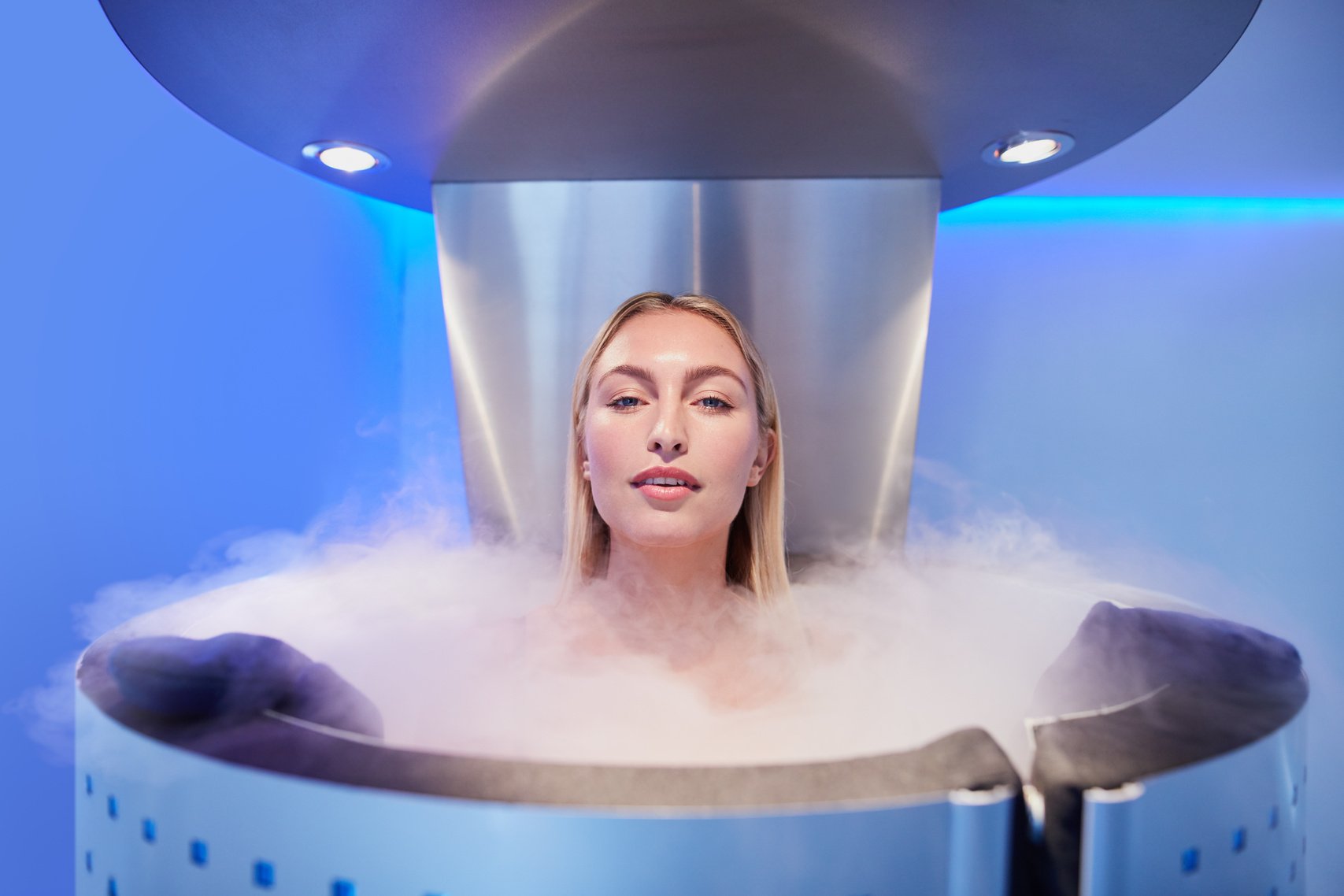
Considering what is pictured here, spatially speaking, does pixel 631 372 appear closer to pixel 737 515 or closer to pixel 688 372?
pixel 688 372

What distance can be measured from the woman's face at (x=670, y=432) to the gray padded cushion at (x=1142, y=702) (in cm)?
36

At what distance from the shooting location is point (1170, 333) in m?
1.79

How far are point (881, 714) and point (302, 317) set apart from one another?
1258mm

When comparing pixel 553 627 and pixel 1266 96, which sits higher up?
pixel 1266 96

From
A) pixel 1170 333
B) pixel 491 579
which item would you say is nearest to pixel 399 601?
pixel 491 579

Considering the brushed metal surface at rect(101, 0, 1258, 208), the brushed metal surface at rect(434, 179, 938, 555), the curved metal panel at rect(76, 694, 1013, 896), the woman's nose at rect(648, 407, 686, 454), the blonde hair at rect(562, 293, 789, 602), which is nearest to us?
the curved metal panel at rect(76, 694, 1013, 896)

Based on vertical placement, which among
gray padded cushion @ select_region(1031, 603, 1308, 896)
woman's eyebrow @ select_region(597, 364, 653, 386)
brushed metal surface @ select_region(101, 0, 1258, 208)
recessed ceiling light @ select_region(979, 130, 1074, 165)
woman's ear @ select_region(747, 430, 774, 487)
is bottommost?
gray padded cushion @ select_region(1031, 603, 1308, 896)

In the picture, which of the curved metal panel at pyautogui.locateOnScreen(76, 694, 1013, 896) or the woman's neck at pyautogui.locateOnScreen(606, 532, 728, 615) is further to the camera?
the woman's neck at pyautogui.locateOnScreen(606, 532, 728, 615)

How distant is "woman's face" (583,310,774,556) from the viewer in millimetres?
865

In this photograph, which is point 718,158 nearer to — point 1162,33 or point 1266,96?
point 1162,33

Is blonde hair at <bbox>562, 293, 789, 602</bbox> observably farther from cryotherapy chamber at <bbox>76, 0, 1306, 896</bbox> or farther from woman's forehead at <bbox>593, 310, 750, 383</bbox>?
cryotherapy chamber at <bbox>76, 0, 1306, 896</bbox>

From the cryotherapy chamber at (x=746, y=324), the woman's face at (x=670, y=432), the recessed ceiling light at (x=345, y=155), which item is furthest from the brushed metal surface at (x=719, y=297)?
the woman's face at (x=670, y=432)

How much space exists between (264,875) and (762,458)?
0.68 metres

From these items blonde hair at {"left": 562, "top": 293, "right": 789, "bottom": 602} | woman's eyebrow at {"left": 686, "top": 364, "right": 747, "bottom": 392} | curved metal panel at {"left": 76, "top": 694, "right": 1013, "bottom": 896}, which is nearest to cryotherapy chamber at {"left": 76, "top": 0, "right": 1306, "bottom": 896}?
curved metal panel at {"left": 76, "top": 694, "right": 1013, "bottom": 896}
